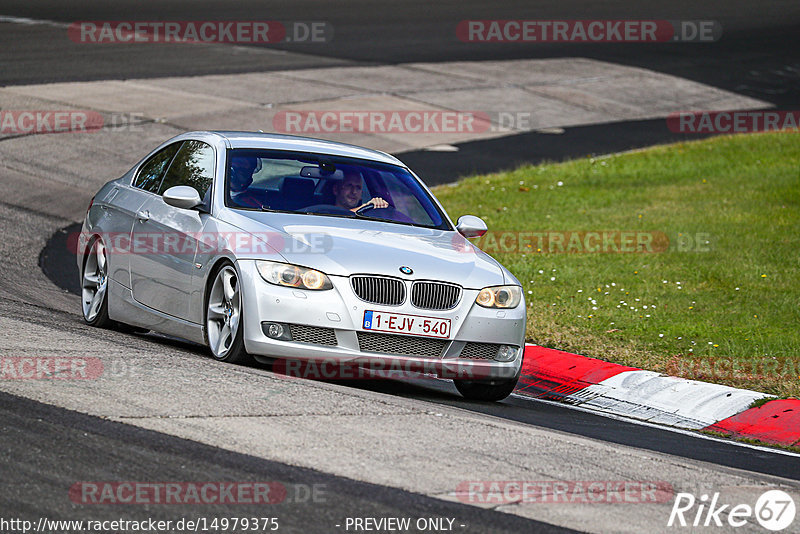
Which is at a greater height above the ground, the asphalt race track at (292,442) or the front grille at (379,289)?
the front grille at (379,289)

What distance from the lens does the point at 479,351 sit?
8.16 metres

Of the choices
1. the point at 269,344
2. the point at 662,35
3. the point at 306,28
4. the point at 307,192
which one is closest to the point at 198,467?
the point at 269,344

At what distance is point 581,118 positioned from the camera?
26391 mm

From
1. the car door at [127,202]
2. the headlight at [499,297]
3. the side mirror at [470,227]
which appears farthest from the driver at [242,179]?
the headlight at [499,297]

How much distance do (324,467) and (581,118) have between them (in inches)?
843

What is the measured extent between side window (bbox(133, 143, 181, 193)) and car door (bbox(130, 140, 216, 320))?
13 centimetres

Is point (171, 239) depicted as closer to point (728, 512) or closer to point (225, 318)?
point (225, 318)

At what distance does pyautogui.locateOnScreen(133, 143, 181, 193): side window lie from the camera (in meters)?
9.64

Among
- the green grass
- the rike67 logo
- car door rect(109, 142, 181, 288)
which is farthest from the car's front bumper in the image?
the green grass

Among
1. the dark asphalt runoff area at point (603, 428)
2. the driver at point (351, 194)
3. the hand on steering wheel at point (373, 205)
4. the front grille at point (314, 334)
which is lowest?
the dark asphalt runoff area at point (603, 428)

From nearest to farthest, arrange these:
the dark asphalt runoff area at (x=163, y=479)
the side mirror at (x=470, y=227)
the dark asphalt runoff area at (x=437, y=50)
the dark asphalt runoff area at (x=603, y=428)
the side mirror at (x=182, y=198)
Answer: the dark asphalt runoff area at (x=163, y=479)
the dark asphalt runoff area at (x=603, y=428)
the side mirror at (x=182, y=198)
the side mirror at (x=470, y=227)
the dark asphalt runoff area at (x=437, y=50)

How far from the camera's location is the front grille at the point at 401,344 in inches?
305

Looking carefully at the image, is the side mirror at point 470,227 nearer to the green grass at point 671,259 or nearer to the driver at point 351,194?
the driver at point 351,194

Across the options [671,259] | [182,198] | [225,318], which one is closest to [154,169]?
[182,198]
